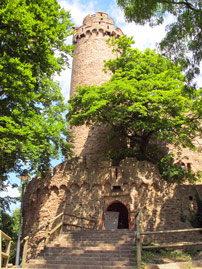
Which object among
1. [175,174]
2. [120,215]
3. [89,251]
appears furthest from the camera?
[120,215]

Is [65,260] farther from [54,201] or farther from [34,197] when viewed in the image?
[34,197]

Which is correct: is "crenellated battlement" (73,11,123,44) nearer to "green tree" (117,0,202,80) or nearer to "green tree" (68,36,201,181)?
"green tree" (68,36,201,181)

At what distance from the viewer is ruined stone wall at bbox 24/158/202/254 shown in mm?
14492

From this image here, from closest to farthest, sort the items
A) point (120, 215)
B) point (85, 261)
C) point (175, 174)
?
point (85, 261)
point (175, 174)
point (120, 215)

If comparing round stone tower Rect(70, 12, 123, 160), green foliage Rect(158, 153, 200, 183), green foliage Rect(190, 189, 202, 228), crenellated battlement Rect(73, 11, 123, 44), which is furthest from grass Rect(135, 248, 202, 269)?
crenellated battlement Rect(73, 11, 123, 44)

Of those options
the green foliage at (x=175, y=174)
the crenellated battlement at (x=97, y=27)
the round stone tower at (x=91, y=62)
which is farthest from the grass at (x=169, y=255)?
the crenellated battlement at (x=97, y=27)

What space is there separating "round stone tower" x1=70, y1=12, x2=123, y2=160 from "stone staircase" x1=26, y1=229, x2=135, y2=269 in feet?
25.5

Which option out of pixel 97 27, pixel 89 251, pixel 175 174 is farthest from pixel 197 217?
pixel 97 27

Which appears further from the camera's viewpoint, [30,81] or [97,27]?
[97,27]

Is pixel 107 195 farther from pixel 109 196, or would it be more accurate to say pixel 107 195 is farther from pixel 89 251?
pixel 89 251

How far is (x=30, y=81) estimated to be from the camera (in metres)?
11.0

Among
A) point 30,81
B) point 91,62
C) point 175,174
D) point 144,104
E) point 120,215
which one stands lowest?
point 120,215

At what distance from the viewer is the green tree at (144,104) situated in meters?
15.3

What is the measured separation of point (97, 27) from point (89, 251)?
20.4 metres
